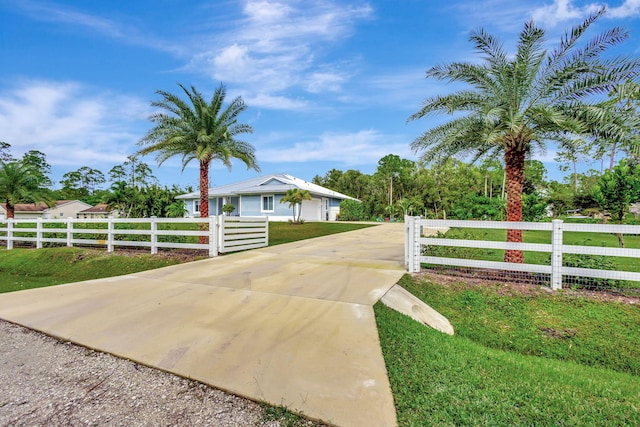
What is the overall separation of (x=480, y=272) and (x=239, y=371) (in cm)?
557

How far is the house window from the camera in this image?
27.5 m

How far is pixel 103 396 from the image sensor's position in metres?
2.44

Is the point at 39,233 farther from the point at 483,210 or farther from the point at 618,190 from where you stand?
the point at 483,210

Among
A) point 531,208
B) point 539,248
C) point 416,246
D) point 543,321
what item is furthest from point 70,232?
point 531,208

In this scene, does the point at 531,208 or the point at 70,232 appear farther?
the point at 531,208

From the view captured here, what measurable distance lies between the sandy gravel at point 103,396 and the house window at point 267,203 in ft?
80.2

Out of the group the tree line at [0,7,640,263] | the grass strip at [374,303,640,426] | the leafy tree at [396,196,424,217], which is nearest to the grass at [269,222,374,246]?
the tree line at [0,7,640,263]

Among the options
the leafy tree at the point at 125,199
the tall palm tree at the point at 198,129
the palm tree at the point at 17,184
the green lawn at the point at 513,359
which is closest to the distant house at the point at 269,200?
the leafy tree at the point at 125,199

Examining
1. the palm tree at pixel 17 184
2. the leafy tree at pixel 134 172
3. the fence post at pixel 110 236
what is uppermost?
the leafy tree at pixel 134 172

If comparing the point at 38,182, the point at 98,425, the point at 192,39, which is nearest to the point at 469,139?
the point at 98,425

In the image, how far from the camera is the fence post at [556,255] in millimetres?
5355

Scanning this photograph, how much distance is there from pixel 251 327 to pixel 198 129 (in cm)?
948

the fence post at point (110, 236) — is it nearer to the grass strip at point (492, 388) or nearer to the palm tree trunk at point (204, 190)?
the palm tree trunk at point (204, 190)

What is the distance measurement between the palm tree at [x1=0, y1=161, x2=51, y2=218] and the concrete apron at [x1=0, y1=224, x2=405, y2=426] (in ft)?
61.0
